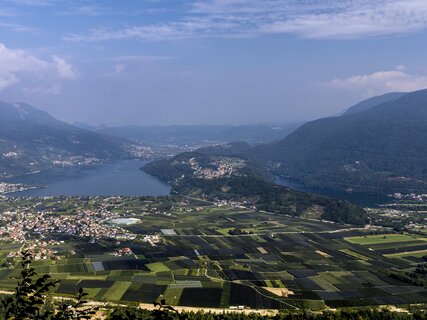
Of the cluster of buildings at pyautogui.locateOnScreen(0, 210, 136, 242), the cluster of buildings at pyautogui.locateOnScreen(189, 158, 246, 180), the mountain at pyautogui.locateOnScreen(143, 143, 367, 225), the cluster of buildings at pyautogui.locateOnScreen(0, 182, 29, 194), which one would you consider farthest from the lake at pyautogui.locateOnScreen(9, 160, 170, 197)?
the cluster of buildings at pyautogui.locateOnScreen(0, 210, 136, 242)

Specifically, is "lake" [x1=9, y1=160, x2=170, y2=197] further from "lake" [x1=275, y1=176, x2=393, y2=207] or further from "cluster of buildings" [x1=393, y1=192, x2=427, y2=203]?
"cluster of buildings" [x1=393, y1=192, x2=427, y2=203]

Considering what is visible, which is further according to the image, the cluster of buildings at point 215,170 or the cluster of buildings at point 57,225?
the cluster of buildings at point 215,170

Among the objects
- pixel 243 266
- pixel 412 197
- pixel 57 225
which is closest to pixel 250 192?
pixel 412 197

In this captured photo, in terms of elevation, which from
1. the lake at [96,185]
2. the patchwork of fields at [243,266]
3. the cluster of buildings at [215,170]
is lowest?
the lake at [96,185]

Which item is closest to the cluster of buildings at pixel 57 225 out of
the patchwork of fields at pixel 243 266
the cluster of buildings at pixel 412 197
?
the patchwork of fields at pixel 243 266

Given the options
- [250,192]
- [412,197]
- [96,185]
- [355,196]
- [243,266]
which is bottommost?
[355,196]

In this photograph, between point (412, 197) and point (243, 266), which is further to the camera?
point (412, 197)

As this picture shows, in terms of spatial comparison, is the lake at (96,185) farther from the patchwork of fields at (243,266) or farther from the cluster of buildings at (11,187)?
the patchwork of fields at (243,266)

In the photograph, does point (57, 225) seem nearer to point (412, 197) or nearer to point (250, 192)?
point (250, 192)
